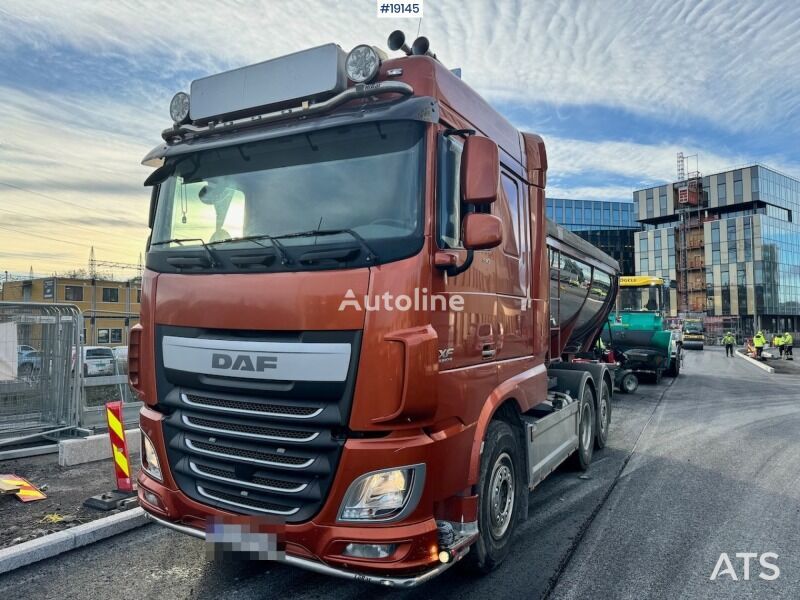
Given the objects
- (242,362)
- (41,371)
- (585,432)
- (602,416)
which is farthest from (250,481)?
(602,416)

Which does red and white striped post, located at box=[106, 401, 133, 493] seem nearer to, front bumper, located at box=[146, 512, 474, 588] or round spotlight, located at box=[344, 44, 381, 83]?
front bumper, located at box=[146, 512, 474, 588]

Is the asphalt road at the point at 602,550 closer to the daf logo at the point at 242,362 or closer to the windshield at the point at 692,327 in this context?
the daf logo at the point at 242,362

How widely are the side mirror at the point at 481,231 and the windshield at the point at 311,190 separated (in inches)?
12.3

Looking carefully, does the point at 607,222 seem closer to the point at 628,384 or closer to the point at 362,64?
the point at 628,384

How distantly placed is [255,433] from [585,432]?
477 cm

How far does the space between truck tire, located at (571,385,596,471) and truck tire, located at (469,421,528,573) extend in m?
2.33

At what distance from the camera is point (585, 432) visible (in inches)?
264

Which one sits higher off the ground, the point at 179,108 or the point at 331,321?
the point at 179,108

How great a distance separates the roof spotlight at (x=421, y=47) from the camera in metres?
3.44

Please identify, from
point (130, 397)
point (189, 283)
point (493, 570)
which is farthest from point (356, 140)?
point (130, 397)

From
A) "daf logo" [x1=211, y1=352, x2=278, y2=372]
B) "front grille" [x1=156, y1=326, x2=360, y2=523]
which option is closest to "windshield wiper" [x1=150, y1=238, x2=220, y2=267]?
"front grille" [x1=156, y1=326, x2=360, y2=523]

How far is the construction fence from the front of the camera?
669 centimetres

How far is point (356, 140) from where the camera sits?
321 cm

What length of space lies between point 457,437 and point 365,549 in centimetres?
79
